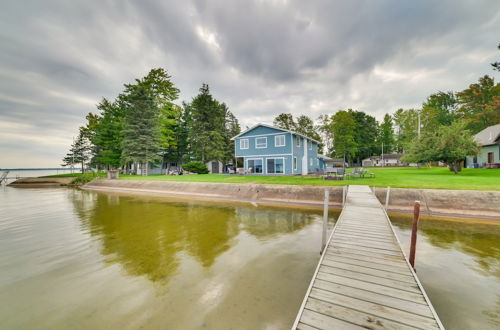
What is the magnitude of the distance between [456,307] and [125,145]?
36.2 meters

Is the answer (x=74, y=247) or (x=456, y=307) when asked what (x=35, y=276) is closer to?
(x=74, y=247)

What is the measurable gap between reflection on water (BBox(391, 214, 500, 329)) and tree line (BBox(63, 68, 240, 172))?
31916mm

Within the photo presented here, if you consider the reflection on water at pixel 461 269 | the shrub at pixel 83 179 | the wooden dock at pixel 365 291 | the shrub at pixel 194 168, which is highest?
the shrub at pixel 194 168

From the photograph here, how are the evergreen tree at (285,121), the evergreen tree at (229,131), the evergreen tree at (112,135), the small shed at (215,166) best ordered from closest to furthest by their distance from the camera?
1. the evergreen tree at (112,135)
2. the small shed at (215,166)
3. the evergreen tree at (229,131)
4. the evergreen tree at (285,121)

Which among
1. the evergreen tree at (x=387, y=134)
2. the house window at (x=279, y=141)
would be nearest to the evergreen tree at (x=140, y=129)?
the house window at (x=279, y=141)

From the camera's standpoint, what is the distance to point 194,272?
5.08 metres

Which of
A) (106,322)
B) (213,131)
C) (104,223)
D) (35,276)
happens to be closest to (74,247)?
(35,276)

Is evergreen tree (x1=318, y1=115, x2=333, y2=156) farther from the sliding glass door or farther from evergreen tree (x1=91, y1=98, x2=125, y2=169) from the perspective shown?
evergreen tree (x1=91, y1=98, x2=125, y2=169)

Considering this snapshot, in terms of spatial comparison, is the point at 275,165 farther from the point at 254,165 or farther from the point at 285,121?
the point at 285,121

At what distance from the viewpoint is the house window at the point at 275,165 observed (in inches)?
953

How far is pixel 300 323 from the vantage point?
8.55 ft

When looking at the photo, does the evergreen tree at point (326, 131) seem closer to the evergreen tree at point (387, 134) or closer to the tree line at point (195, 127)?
the tree line at point (195, 127)

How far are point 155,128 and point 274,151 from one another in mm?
20629

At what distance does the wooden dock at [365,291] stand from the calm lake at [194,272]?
2.71ft
